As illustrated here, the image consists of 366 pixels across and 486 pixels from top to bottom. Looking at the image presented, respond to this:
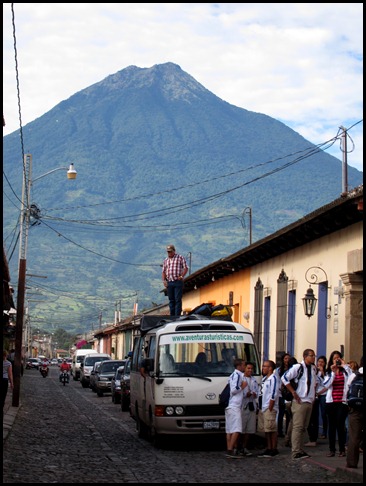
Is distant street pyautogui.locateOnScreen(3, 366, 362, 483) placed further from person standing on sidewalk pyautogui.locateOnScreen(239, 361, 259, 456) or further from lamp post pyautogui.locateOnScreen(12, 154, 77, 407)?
lamp post pyautogui.locateOnScreen(12, 154, 77, 407)

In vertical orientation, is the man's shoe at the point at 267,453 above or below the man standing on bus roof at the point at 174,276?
below

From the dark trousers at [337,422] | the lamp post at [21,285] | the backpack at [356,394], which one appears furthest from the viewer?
the lamp post at [21,285]

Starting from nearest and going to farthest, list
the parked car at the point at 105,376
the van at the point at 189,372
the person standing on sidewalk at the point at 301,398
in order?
the person standing on sidewalk at the point at 301,398, the van at the point at 189,372, the parked car at the point at 105,376

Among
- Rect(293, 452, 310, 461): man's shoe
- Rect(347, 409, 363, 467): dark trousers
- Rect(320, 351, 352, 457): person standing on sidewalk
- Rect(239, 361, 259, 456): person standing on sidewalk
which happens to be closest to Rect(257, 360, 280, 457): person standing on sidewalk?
Rect(239, 361, 259, 456): person standing on sidewalk

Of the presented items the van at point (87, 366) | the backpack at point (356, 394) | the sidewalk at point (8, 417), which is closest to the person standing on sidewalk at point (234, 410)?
the backpack at point (356, 394)

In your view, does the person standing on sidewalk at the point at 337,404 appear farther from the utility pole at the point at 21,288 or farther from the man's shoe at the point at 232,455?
the utility pole at the point at 21,288

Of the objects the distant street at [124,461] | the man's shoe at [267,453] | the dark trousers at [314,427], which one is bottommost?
the distant street at [124,461]

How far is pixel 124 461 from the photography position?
16141mm

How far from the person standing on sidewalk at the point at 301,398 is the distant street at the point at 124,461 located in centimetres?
33

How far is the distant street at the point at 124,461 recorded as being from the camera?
13.8m

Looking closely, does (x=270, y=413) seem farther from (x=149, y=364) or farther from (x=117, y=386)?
(x=117, y=386)

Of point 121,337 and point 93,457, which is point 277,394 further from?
point 121,337

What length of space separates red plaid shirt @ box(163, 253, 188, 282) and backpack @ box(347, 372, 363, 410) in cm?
1081

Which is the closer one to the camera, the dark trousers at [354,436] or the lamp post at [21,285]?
the dark trousers at [354,436]
